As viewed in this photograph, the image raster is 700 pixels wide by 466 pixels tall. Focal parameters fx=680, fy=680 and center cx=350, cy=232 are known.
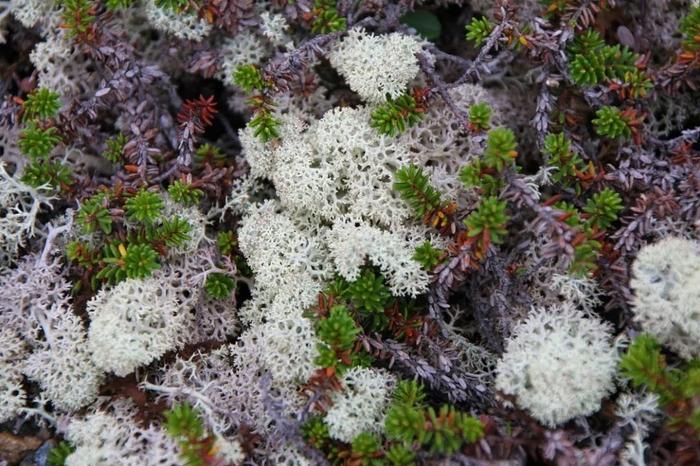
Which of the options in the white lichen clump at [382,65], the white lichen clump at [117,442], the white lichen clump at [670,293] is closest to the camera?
the white lichen clump at [670,293]

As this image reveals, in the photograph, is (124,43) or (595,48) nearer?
(595,48)

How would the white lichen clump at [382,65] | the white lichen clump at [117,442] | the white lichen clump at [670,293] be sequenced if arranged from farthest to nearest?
the white lichen clump at [382,65], the white lichen clump at [117,442], the white lichen clump at [670,293]

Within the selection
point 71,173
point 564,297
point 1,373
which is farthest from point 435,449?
point 71,173

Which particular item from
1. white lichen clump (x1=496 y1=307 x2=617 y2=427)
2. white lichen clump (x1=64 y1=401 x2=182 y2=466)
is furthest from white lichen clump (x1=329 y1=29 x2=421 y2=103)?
white lichen clump (x1=64 y1=401 x2=182 y2=466)

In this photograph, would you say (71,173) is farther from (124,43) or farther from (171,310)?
(171,310)

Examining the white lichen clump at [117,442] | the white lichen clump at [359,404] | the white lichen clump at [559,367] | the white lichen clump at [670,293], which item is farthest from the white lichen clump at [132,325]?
the white lichen clump at [670,293]

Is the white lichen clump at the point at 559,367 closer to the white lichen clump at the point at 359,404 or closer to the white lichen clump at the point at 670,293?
the white lichen clump at the point at 670,293
